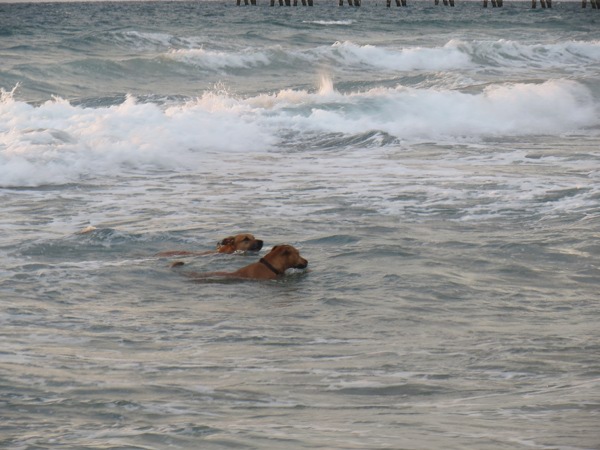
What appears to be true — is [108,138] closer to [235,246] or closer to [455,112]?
[235,246]

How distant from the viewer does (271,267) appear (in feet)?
27.6

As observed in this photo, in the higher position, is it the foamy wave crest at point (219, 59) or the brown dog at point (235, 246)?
the foamy wave crest at point (219, 59)

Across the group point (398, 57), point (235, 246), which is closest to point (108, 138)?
point (235, 246)

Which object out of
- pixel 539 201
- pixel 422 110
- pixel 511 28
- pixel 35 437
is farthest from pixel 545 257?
pixel 511 28

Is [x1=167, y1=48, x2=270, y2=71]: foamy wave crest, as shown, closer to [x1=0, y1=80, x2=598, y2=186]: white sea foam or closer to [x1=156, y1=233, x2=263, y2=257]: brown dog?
[x1=0, y1=80, x2=598, y2=186]: white sea foam

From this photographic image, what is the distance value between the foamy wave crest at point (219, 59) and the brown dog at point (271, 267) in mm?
21364

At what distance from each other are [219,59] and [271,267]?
22.3 meters

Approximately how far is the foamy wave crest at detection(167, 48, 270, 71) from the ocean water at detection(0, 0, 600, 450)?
7.27m

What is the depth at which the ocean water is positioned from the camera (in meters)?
5.04

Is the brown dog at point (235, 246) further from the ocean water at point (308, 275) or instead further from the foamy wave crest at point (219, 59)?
the foamy wave crest at point (219, 59)

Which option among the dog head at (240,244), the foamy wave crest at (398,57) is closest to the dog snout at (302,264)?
the dog head at (240,244)

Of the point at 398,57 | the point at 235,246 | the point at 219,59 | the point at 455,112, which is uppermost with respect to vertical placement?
the point at 219,59

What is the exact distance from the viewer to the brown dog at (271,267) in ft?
27.5

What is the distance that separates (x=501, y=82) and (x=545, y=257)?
17261 millimetres
